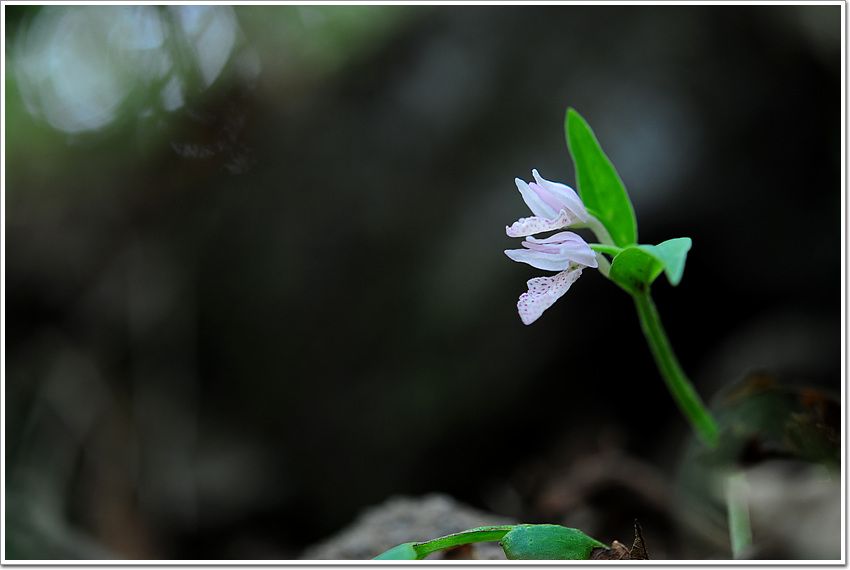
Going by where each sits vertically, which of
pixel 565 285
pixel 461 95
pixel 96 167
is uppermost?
pixel 96 167

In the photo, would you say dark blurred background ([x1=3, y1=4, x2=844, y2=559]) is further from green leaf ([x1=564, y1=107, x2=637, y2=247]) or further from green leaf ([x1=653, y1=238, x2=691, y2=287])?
green leaf ([x1=653, y1=238, x2=691, y2=287])

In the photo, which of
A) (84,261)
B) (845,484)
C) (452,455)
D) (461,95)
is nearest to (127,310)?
(84,261)

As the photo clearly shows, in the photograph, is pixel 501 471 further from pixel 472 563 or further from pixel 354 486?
pixel 472 563

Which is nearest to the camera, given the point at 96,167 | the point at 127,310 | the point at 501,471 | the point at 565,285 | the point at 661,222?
the point at 565,285

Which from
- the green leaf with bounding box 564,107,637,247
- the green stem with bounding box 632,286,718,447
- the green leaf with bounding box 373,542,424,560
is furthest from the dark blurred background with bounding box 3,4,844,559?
the green leaf with bounding box 373,542,424,560

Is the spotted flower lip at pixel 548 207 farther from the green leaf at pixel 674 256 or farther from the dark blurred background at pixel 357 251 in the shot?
the dark blurred background at pixel 357 251

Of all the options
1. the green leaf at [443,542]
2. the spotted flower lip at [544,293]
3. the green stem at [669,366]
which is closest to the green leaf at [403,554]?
the green leaf at [443,542]
